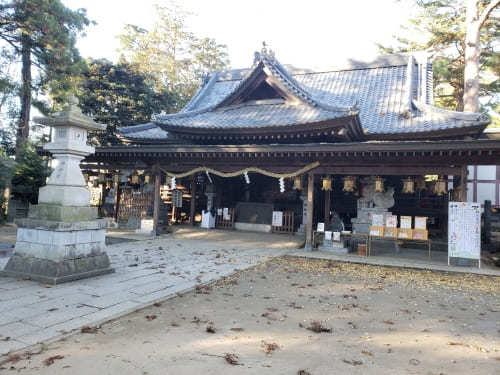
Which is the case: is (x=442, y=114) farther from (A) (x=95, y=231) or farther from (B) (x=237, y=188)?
(A) (x=95, y=231)

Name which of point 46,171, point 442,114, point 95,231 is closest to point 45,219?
point 95,231

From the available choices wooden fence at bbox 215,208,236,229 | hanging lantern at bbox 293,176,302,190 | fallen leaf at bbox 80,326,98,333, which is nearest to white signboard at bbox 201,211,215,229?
wooden fence at bbox 215,208,236,229

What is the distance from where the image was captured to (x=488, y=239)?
1407 centimetres

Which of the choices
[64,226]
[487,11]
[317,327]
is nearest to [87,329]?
[64,226]

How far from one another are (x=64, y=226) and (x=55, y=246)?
0.41 metres

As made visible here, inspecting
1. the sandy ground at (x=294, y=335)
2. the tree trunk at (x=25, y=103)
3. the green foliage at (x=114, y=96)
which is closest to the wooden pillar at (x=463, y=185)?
the sandy ground at (x=294, y=335)

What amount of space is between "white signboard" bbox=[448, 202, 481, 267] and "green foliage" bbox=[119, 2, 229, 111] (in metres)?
26.5

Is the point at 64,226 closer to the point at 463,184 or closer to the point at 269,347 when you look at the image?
the point at 269,347

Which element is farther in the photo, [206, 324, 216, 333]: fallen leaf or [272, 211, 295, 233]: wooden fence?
[272, 211, 295, 233]: wooden fence

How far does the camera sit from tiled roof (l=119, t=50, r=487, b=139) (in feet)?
41.7

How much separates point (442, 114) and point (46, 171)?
58.3 ft

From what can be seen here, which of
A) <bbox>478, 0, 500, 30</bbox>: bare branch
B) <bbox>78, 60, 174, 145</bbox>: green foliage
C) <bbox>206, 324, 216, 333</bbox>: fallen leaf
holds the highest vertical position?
<bbox>478, 0, 500, 30</bbox>: bare branch

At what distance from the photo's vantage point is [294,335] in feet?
13.6

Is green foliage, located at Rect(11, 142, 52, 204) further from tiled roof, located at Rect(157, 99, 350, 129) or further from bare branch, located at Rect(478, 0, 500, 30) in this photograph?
bare branch, located at Rect(478, 0, 500, 30)
